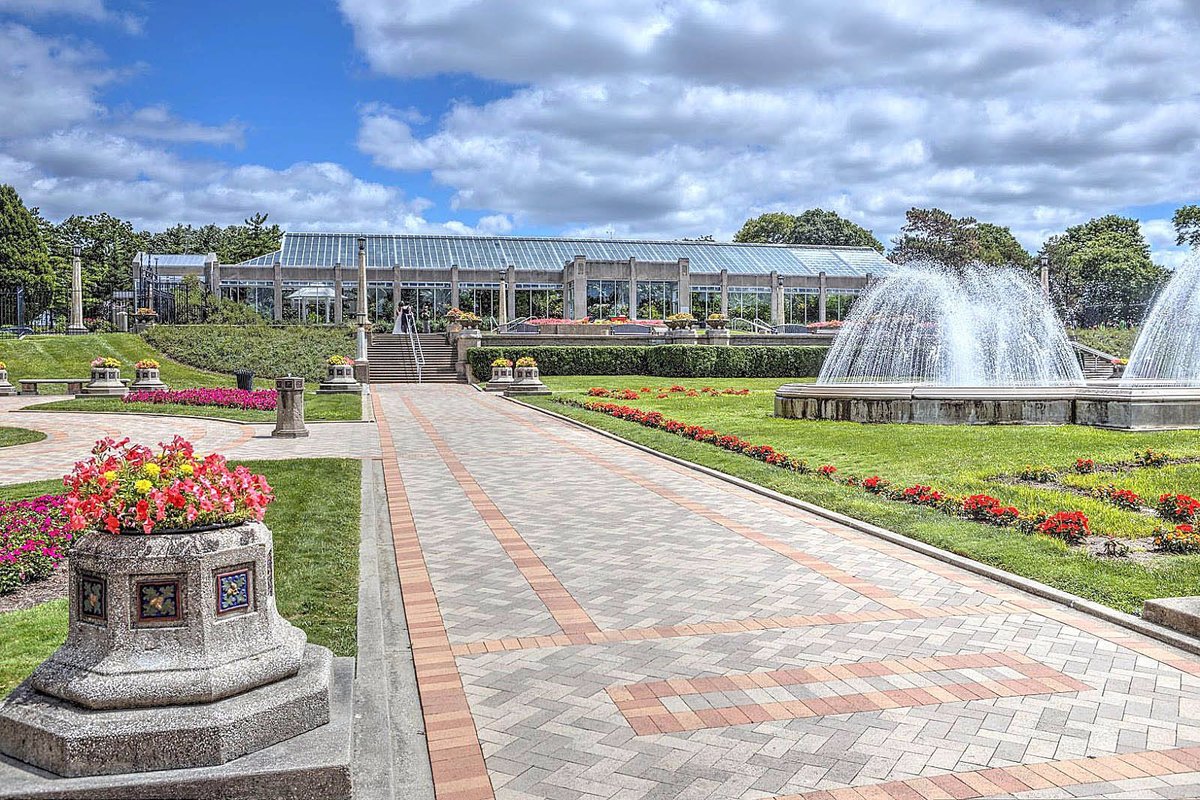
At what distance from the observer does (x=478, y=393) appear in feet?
105

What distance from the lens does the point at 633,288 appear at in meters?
64.8

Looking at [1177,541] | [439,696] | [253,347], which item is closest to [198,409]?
[253,347]

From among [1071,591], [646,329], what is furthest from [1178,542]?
[646,329]

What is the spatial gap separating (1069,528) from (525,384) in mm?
22800

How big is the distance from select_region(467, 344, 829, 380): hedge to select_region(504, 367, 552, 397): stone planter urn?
7.47 meters

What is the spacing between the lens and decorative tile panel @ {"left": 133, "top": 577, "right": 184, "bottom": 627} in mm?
3594

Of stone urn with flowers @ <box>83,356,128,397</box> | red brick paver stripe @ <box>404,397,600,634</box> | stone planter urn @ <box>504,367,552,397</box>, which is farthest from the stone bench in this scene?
red brick paver stripe @ <box>404,397,600,634</box>

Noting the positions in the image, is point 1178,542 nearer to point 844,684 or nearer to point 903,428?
point 844,684

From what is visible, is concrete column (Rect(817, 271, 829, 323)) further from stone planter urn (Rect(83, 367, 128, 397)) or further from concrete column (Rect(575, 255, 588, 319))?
stone planter urn (Rect(83, 367, 128, 397))

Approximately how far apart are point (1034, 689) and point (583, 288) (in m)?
58.7

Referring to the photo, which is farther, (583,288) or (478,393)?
(583,288)

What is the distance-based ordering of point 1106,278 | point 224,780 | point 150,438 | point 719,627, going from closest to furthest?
point 224,780, point 719,627, point 150,438, point 1106,278

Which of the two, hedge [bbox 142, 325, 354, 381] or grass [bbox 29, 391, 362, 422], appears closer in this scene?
grass [bbox 29, 391, 362, 422]

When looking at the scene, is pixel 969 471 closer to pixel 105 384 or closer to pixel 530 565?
pixel 530 565
